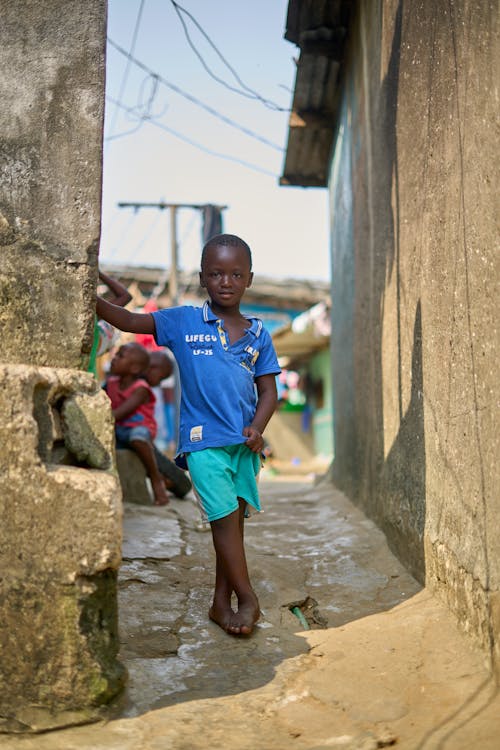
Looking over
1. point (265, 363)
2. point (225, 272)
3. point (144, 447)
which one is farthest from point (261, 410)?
point (144, 447)

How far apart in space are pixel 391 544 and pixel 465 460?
4.15 ft

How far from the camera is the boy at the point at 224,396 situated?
2764 mm

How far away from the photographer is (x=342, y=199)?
248 inches

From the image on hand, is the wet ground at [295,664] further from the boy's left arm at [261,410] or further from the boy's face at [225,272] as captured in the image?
the boy's face at [225,272]

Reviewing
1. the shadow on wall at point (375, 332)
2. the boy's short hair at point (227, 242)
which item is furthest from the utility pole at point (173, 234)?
the boy's short hair at point (227, 242)

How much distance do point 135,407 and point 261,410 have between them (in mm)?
2604

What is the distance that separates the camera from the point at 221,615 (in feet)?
8.98

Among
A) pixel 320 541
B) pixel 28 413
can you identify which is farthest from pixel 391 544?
pixel 28 413

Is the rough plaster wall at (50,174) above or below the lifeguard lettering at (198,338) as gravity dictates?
above

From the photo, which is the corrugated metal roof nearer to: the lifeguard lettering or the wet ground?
the lifeguard lettering

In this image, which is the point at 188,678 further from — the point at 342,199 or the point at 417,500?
the point at 342,199

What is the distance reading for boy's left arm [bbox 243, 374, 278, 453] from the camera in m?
2.82

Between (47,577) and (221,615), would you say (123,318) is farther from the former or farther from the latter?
(221,615)

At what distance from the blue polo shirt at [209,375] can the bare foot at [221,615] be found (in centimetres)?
59
